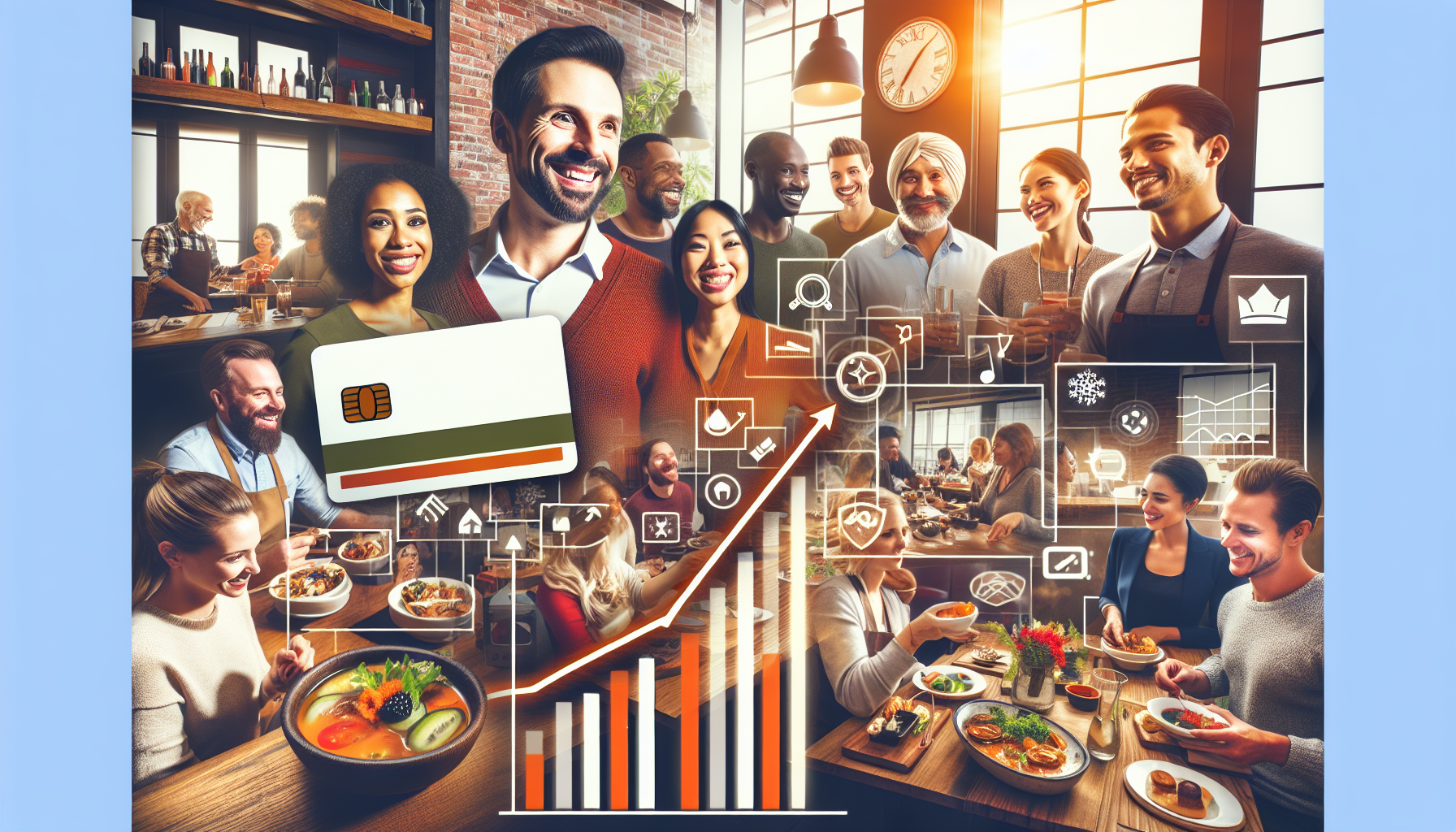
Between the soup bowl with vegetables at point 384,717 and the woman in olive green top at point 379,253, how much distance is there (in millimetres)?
860

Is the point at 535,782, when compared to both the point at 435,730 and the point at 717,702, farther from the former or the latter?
the point at 717,702

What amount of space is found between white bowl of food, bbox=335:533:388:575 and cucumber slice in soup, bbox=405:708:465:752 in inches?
21.6

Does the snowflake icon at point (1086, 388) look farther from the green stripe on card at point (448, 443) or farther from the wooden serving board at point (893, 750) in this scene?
the green stripe on card at point (448, 443)

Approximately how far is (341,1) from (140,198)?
98 centimetres

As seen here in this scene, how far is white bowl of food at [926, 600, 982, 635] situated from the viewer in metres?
2.99

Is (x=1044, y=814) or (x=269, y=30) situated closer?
(x=1044, y=814)

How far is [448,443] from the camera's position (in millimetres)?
3016

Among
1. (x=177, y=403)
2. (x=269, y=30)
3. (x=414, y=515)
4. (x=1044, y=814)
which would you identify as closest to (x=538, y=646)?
(x=414, y=515)

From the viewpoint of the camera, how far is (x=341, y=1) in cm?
298

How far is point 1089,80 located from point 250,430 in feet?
10.4

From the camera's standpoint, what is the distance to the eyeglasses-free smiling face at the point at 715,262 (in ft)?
9.92

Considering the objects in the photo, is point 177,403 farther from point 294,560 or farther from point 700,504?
point 700,504

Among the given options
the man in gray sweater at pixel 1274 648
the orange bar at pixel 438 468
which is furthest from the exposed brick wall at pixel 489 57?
the man in gray sweater at pixel 1274 648

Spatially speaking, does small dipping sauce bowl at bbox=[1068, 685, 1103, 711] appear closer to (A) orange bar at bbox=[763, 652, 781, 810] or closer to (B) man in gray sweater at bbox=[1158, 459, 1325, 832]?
(B) man in gray sweater at bbox=[1158, 459, 1325, 832]
